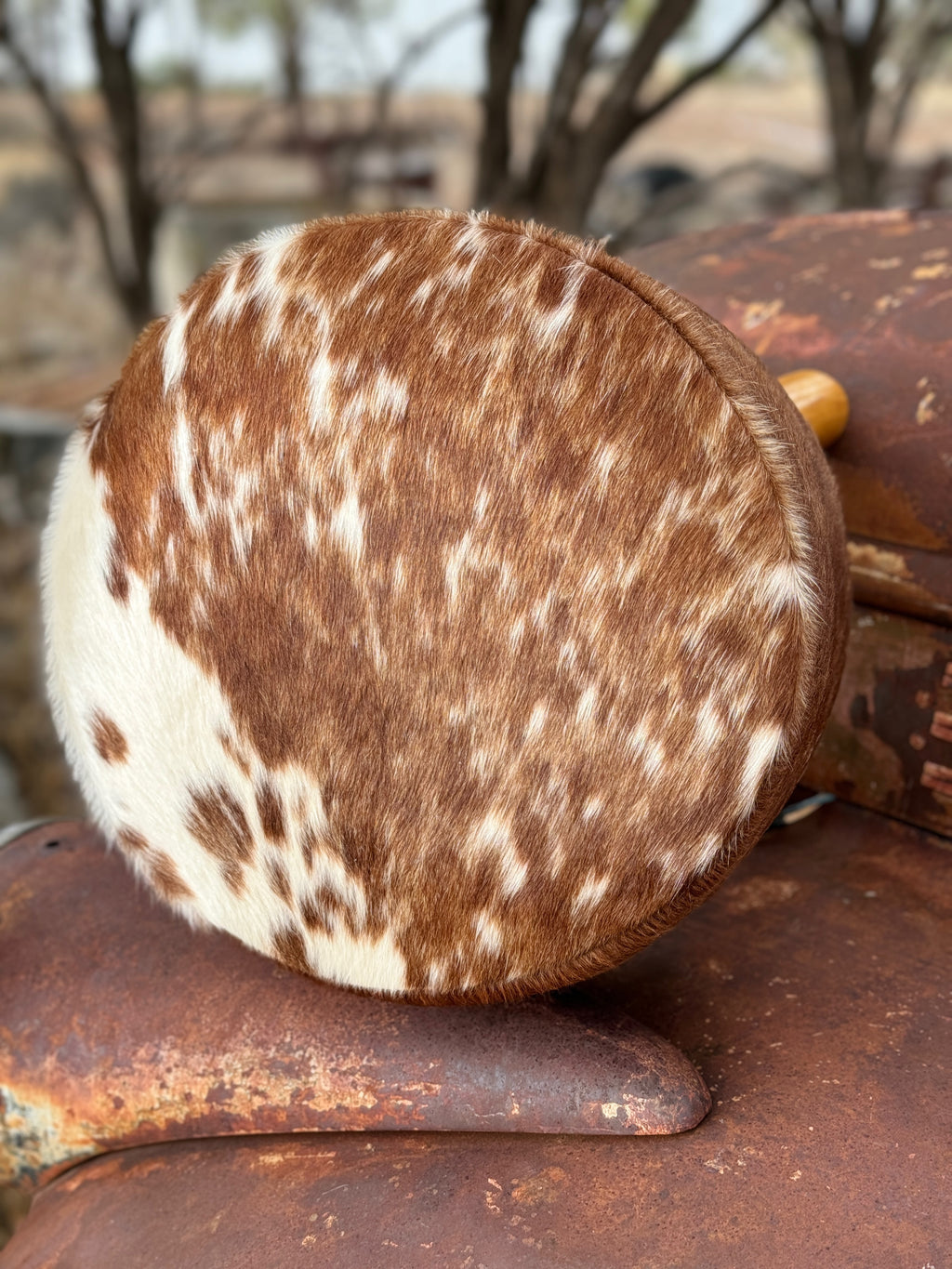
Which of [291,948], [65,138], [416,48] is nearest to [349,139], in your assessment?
[416,48]

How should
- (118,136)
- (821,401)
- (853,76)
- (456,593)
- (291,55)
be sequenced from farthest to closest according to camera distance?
(291,55) → (853,76) → (118,136) → (821,401) → (456,593)

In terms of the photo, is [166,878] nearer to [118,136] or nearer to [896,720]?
[896,720]

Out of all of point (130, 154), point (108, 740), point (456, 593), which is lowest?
point (108, 740)

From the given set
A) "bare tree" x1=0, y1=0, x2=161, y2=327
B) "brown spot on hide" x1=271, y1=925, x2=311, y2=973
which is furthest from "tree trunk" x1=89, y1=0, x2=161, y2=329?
"brown spot on hide" x1=271, y1=925, x2=311, y2=973

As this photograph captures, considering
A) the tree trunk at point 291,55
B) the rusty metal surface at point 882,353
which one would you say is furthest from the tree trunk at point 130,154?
the rusty metal surface at point 882,353

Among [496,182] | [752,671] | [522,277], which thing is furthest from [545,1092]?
[496,182]

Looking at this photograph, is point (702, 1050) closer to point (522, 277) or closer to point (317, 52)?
point (522, 277)

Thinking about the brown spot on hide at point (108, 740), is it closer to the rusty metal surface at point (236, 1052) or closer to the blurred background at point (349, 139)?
the rusty metal surface at point (236, 1052)
